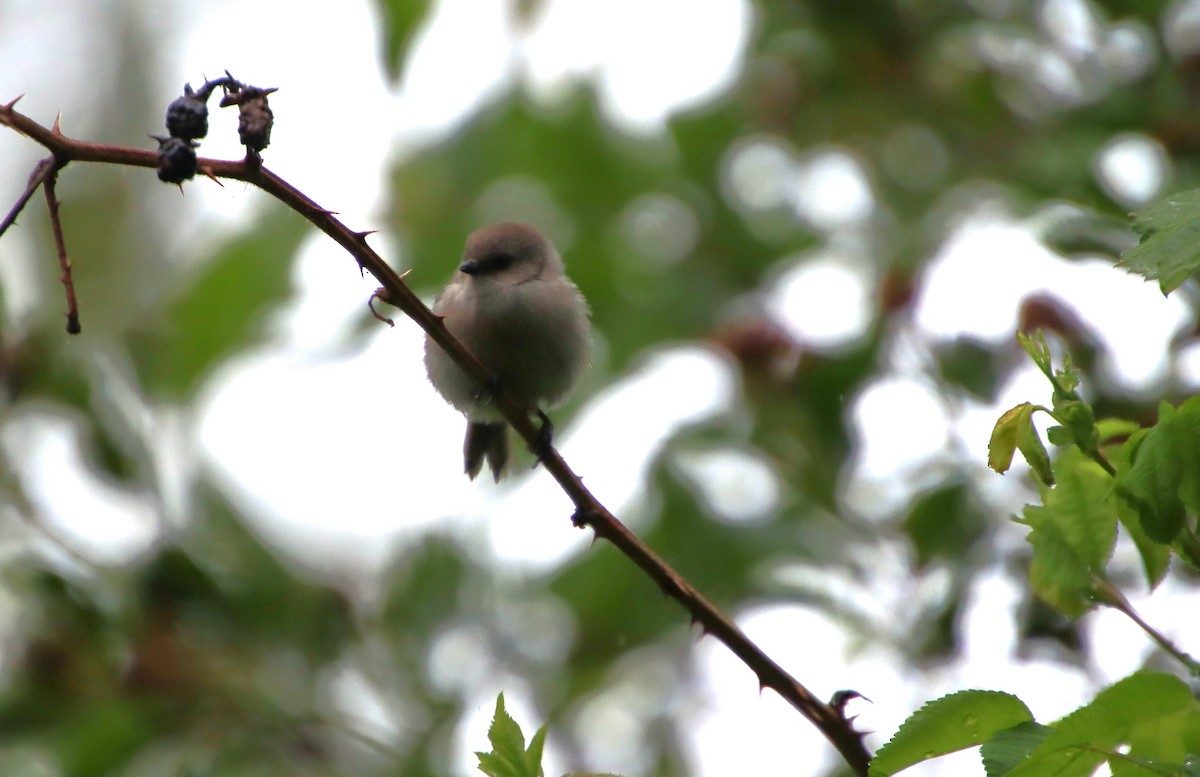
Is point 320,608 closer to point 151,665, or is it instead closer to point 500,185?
point 151,665

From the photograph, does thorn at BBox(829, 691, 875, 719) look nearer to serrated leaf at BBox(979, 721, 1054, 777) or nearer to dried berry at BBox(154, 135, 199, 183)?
serrated leaf at BBox(979, 721, 1054, 777)

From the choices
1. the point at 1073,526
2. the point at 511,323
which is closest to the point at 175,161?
the point at 1073,526

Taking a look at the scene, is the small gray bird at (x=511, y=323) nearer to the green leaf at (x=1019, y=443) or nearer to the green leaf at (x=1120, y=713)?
the green leaf at (x=1019, y=443)

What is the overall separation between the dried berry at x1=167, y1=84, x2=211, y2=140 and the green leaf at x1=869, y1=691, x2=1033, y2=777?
1.23 metres

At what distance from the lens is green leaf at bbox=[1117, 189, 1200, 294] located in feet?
5.04

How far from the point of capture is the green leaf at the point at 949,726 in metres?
1.65

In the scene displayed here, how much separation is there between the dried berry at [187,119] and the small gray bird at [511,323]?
2509 mm

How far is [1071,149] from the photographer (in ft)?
12.2

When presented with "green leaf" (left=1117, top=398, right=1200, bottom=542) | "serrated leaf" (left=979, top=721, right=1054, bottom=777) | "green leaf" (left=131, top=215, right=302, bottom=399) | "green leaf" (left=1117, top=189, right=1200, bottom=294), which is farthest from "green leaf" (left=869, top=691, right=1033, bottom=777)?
"green leaf" (left=131, top=215, right=302, bottom=399)

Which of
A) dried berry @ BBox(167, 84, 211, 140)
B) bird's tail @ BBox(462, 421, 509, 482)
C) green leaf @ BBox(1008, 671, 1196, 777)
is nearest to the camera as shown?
green leaf @ BBox(1008, 671, 1196, 777)

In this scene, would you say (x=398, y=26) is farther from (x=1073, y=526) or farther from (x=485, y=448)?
(x=1073, y=526)

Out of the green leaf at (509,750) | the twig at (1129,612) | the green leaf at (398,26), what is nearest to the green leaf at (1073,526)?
the twig at (1129,612)

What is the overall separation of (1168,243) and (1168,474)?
0.95ft

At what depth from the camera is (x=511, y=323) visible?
446 centimetres
